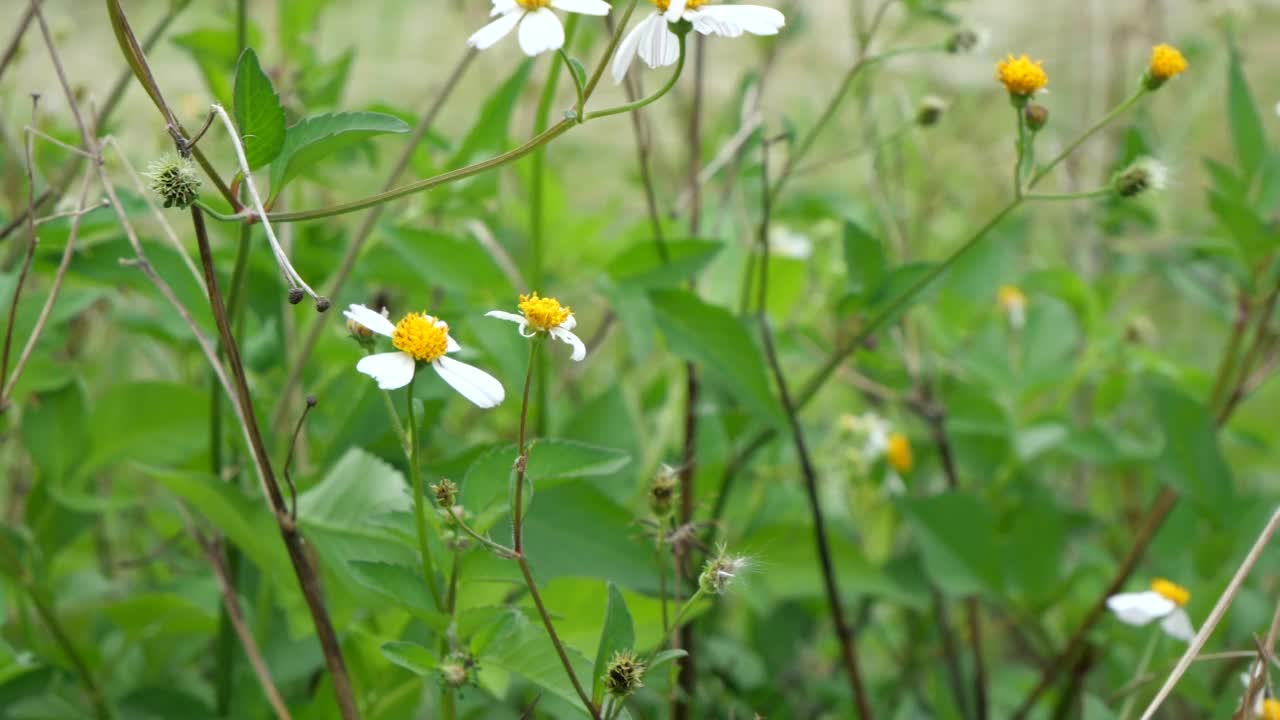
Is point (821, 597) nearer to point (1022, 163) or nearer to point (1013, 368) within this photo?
point (1013, 368)

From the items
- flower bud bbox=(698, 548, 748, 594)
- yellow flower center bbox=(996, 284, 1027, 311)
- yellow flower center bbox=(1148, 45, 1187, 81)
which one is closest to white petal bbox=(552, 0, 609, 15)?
flower bud bbox=(698, 548, 748, 594)

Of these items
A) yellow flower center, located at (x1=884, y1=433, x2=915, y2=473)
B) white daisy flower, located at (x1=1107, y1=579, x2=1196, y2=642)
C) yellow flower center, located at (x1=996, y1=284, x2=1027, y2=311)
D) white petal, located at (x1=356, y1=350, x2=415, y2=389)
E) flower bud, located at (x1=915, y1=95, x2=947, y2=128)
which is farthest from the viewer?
yellow flower center, located at (x1=996, y1=284, x2=1027, y2=311)

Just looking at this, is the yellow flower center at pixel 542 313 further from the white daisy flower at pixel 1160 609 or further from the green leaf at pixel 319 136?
the white daisy flower at pixel 1160 609

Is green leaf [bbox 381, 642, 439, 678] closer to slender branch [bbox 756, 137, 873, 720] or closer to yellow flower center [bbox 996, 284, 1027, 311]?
slender branch [bbox 756, 137, 873, 720]

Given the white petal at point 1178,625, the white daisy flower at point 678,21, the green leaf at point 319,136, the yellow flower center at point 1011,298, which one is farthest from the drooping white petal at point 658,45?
the yellow flower center at point 1011,298

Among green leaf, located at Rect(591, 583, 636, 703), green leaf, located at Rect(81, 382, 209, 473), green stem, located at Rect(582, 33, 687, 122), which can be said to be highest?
green stem, located at Rect(582, 33, 687, 122)

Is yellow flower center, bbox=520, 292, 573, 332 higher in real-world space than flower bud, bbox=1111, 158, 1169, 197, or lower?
lower

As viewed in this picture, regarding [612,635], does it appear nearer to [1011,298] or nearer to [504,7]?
[504,7]

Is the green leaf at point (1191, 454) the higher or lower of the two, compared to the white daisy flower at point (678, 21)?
lower
